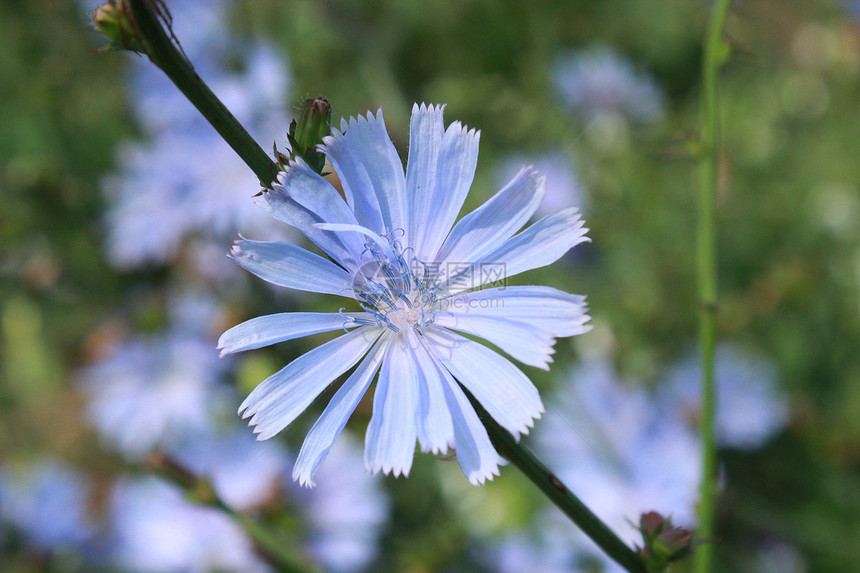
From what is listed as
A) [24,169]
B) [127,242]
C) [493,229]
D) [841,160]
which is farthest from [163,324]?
[841,160]

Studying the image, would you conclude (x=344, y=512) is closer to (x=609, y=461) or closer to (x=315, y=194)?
(x=609, y=461)

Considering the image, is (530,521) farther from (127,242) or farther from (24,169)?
(24,169)

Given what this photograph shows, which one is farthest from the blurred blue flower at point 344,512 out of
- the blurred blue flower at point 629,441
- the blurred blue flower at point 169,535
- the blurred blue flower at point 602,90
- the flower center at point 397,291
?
the blurred blue flower at point 602,90

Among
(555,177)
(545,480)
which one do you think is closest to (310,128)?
(545,480)

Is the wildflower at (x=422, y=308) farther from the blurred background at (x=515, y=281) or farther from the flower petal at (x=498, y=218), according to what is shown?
the blurred background at (x=515, y=281)

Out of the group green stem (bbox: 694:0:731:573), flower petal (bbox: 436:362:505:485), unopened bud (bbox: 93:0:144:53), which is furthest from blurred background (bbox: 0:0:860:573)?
unopened bud (bbox: 93:0:144:53)

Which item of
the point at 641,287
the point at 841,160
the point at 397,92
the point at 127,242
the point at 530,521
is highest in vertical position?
the point at 397,92

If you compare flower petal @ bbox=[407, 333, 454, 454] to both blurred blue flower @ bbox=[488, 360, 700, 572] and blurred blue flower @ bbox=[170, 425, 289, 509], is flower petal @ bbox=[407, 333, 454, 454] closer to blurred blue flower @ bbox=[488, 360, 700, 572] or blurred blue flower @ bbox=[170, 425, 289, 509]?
blurred blue flower @ bbox=[488, 360, 700, 572]
